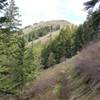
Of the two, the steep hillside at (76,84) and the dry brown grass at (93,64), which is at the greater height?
the dry brown grass at (93,64)

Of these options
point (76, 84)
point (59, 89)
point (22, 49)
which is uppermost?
point (22, 49)

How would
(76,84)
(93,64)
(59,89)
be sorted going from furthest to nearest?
(59,89) → (76,84) → (93,64)

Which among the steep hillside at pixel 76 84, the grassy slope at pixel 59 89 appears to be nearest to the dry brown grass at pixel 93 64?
the steep hillside at pixel 76 84

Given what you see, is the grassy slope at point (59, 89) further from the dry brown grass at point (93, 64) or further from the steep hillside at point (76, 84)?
the dry brown grass at point (93, 64)

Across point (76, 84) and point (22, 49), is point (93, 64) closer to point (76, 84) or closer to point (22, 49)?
point (76, 84)

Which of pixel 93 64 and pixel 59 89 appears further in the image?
pixel 59 89

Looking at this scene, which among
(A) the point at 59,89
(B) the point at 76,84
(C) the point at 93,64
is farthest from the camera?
(A) the point at 59,89

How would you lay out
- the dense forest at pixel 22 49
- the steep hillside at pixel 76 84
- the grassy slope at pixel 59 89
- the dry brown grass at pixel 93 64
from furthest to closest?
the grassy slope at pixel 59 89 < the steep hillside at pixel 76 84 < the dry brown grass at pixel 93 64 < the dense forest at pixel 22 49

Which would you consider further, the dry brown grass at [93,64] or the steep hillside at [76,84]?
the steep hillside at [76,84]

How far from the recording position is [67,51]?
92.9 m

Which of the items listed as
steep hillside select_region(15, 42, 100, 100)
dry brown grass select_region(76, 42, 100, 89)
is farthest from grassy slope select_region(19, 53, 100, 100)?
dry brown grass select_region(76, 42, 100, 89)

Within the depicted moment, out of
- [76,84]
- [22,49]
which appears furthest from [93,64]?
[22,49]

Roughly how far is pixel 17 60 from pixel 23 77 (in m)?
3.16

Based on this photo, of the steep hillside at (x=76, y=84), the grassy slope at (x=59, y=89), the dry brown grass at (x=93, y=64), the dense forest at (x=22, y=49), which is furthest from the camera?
the grassy slope at (x=59, y=89)
